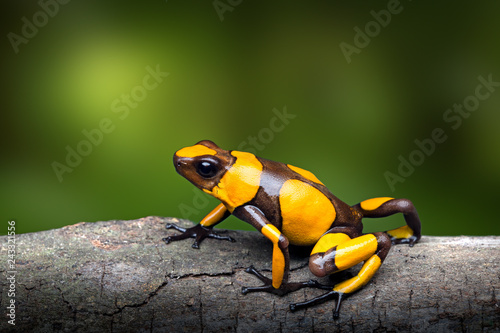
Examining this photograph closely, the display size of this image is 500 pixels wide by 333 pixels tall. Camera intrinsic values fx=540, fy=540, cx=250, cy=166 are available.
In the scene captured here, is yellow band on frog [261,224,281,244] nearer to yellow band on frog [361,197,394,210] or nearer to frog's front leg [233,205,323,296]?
frog's front leg [233,205,323,296]

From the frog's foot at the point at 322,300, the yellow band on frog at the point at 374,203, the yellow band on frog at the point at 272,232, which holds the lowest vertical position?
the frog's foot at the point at 322,300

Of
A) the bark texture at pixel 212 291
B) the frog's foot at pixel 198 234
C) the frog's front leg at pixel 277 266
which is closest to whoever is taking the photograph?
Result: the bark texture at pixel 212 291

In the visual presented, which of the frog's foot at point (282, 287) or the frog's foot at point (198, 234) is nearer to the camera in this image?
the frog's foot at point (282, 287)

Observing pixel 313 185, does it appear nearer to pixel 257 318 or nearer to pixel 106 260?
pixel 257 318

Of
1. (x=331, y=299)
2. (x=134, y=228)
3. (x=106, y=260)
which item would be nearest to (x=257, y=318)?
(x=331, y=299)

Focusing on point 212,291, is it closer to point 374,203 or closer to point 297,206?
point 297,206

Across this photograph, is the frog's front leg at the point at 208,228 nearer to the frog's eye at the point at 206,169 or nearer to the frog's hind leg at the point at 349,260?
the frog's eye at the point at 206,169

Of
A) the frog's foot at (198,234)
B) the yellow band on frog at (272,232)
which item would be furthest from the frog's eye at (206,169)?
the frog's foot at (198,234)
